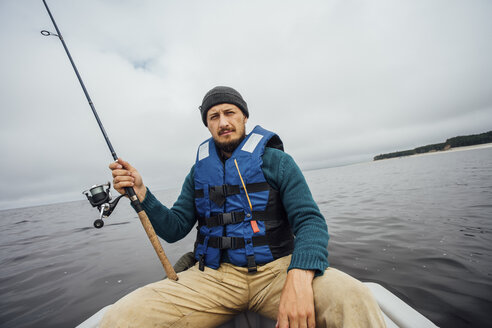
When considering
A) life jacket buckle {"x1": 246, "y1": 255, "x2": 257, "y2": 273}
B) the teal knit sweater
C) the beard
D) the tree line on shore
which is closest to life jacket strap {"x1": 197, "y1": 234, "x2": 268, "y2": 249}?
life jacket buckle {"x1": 246, "y1": 255, "x2": 257, "y2": 273}

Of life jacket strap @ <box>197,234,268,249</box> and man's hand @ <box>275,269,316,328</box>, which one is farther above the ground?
life jacket strap @ <box>197,234,268,249</box>

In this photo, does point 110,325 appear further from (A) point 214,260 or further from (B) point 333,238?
Result: (B) point 333,238

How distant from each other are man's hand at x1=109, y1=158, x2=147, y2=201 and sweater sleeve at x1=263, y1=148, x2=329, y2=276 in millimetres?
1568

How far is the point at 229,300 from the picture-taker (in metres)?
2.01

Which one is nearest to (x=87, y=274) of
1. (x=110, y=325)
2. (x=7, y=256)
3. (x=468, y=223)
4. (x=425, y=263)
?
(x=110, y=325)

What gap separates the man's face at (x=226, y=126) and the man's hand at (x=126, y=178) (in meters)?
1.15

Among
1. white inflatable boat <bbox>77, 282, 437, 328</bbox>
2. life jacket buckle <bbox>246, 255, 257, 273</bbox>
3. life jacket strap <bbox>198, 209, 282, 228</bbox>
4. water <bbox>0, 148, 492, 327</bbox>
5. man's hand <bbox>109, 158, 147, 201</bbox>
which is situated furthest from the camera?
water <bbox>0, 148, 492, 327</bbox>

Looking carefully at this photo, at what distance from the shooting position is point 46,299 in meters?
4.38

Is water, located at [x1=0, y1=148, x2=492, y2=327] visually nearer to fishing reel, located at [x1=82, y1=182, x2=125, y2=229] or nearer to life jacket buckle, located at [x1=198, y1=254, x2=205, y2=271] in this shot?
fishing reel, located at [x1=82, y1=182, x2=125, y2=229]

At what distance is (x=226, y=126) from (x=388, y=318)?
9.42 ft

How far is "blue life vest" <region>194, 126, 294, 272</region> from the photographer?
7.16 ft

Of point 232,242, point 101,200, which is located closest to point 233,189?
point 232,242

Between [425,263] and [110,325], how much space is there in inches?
217

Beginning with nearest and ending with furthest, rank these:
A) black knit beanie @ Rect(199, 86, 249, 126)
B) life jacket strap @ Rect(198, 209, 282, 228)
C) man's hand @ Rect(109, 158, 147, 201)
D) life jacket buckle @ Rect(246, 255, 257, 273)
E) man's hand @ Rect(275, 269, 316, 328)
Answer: man's hand @ Rect(275, 269, 316, 328) < life jacket buckle @ Rect(246, 255, 257, 273) < man's hand @ Rect(109, 158, 147, 201) < life jacket strap @ Rect(198, 209, 282, 228) < black knit beanie @ Rect(199, 86, 249, 126)
